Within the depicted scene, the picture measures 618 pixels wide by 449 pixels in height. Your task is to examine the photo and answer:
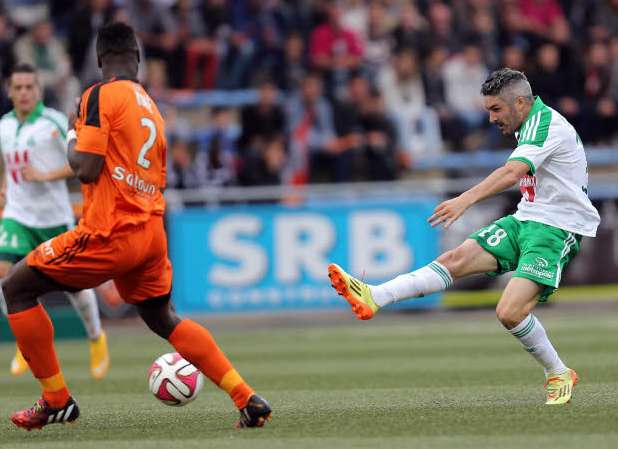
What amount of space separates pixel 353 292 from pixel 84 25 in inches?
482

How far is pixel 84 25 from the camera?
1908cm

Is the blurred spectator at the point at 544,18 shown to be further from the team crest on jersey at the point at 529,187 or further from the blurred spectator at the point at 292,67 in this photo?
the team crest on jersey at the point at 529,187

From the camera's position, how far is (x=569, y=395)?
8.02 m

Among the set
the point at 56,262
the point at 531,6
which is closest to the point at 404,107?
the point at 531,6

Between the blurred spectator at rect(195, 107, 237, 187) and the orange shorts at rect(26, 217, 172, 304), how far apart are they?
34.7ft

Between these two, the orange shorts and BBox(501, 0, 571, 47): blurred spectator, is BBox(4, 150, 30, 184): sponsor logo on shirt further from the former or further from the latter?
BBox(501, 0, 571, 47): blurred spectator

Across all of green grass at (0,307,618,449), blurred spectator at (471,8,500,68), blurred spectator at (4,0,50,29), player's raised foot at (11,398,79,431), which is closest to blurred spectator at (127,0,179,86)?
blurred spectator at (4,0,50,29)

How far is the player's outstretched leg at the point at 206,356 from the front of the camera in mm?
7148

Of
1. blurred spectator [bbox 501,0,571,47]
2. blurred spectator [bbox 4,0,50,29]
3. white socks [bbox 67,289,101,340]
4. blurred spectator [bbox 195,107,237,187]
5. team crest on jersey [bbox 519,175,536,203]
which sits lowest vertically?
white socks [bbox 67,289,101,340]

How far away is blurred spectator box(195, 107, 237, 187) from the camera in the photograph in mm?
17828

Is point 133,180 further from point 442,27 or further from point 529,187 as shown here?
point 442,27

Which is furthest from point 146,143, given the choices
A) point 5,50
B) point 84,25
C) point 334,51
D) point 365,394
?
point 334,51

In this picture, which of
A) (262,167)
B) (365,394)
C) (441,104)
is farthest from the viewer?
(441,104)

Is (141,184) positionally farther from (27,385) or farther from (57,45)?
(57,45)
